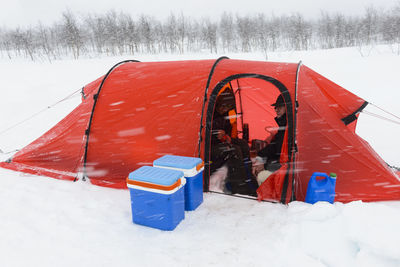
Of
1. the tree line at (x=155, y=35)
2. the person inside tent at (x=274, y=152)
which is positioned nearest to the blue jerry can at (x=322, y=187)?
the person inside tent at (x=274, y=152)

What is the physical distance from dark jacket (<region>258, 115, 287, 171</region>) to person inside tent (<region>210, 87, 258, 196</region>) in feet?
1.01

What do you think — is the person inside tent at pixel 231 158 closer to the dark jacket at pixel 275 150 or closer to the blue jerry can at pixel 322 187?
the dark jacket at pixel 275 150

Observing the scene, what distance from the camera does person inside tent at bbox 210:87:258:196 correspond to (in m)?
3.97

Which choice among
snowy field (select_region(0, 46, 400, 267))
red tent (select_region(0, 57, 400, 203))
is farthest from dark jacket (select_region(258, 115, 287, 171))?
snowy field (select_region(0, 46, 400, 267))

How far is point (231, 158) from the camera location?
430 cm

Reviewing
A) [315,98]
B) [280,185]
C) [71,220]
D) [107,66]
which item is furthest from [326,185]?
[107,66]

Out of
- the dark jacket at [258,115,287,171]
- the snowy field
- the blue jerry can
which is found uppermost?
the dark jacket at [258,115,287,171]

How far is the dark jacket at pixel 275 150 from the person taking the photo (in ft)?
12.5

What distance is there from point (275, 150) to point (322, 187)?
1.01 m

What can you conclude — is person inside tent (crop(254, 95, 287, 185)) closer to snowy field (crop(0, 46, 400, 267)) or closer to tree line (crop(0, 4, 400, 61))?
snowy field (crop(0, 46, 400, 267))

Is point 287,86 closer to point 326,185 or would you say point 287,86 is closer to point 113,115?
point 326,185

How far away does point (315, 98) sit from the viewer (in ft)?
11.6

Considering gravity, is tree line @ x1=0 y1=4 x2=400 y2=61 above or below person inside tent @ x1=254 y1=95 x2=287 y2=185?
above

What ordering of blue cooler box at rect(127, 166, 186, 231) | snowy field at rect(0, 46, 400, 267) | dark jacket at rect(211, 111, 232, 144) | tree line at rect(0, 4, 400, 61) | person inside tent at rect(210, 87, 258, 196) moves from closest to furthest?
snowy field at rect(0, 46, 400, 267)
blue cooler box at rect(127, 166, 186, 231)
person inside tent at rect(210, 87, 258, 196)
dark jacket at rect(211, 111, 232, 144)
tree line at rect(0, 4, 400, 61)
